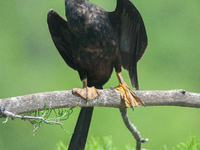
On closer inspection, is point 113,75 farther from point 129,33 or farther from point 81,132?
point 81,132

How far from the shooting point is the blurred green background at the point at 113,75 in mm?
6387

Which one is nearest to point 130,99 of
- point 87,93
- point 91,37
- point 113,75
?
point 87,93

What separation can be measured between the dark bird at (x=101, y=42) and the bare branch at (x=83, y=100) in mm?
141

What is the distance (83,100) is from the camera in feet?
8.23

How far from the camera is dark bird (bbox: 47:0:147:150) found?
2.92 m

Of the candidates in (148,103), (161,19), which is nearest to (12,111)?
(148,103)

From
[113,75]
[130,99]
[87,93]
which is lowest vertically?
[113,75]

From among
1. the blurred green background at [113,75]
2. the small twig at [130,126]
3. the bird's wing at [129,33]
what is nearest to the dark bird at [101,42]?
the bird's wing at [129,33]

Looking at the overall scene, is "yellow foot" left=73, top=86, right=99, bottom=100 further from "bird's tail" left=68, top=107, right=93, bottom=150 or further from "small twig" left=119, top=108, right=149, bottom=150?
"bird's tail" left=68, top=107, right=93, bottom=150

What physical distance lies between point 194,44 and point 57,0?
3.11 meters

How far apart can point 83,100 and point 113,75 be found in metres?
3.97

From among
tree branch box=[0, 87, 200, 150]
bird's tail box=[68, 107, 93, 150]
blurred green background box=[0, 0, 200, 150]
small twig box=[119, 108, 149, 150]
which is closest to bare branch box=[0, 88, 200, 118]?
tree branch box=[0, 87, 200, 150]

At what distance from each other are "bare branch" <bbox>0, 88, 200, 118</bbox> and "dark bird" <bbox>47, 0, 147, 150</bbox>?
0.46ft

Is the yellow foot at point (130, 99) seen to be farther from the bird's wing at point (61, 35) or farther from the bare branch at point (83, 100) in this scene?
the bird's wing at point (61, 35)
